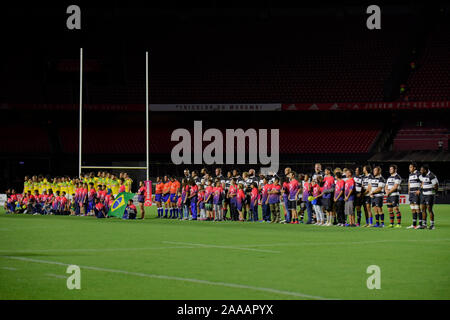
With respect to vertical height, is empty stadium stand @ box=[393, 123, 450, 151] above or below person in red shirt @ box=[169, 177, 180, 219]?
above

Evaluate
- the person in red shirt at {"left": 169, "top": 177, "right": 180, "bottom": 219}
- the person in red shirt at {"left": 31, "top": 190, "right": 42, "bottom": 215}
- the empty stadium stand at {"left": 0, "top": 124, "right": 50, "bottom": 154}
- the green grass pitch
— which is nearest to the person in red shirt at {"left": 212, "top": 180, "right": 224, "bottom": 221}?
the person in red shirt at {"left": 169, "top": 177, "right": 180, "bottom": 219}

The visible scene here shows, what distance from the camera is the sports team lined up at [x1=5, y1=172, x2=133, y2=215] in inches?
1049

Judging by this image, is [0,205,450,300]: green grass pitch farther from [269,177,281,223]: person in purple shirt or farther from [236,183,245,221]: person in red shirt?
[236,183,245,221]: person in red shirt

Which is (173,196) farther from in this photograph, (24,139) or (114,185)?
(24,139)

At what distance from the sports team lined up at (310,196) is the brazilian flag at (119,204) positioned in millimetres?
1551

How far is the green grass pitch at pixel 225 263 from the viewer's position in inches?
343

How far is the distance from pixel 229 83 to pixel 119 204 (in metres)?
17.7

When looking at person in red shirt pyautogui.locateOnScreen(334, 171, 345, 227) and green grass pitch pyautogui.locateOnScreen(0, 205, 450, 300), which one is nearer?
green grass pitch pyautogui.locateOnScreen(0, 205, 450, 300)

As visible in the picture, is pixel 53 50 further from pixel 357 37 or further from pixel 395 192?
pixel 395 192

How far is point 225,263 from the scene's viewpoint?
1154cm

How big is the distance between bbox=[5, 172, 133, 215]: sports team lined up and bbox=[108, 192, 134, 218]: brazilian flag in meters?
0.36

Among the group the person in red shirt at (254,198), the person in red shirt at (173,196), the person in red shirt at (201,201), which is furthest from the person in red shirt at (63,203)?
the person in red shirt at (254,198)

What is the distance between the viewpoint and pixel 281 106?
39938 mm
